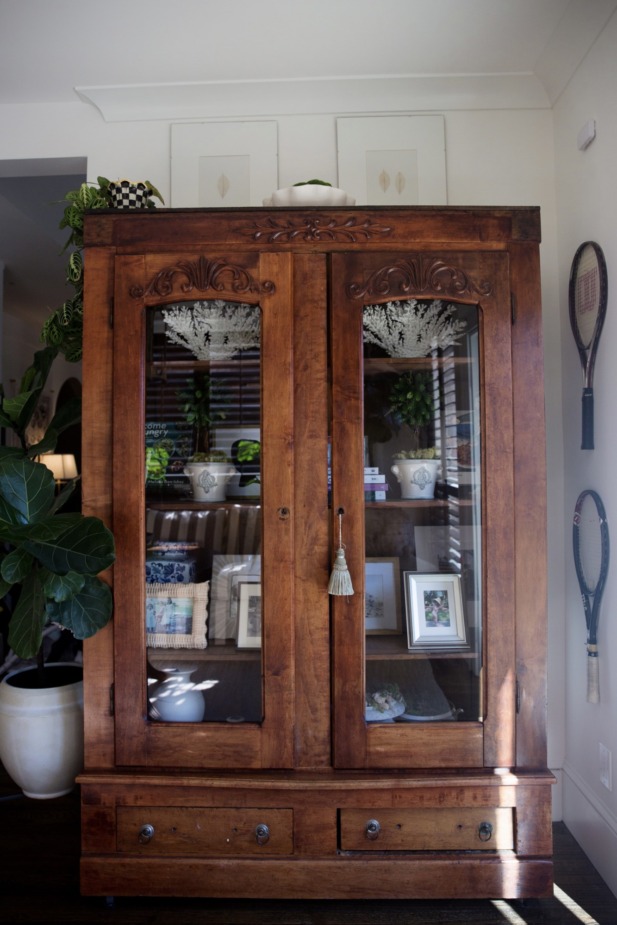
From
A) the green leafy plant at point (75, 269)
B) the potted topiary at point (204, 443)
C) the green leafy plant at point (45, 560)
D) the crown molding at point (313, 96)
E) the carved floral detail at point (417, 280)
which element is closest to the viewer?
the green leafy plant at point (45, 560)

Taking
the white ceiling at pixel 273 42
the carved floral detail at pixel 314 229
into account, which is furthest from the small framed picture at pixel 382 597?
the white ceiling at pixel 273 42

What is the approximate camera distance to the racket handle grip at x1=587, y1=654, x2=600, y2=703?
2.05 meters

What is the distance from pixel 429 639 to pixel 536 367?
0.91m

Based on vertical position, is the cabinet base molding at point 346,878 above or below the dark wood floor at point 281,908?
above

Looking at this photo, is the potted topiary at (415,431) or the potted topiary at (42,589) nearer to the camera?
the potted topiary at (42,589)

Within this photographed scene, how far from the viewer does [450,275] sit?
1.91 metres

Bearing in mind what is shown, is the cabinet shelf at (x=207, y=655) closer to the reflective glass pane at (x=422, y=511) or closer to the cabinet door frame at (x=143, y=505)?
the cabinet door frame at (x=143, y=505)

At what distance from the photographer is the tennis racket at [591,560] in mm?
2049

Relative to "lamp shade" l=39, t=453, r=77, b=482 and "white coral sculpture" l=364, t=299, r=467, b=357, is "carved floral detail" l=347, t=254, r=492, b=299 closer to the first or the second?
"white coral sculpture" l=364, t=299, r=467, b=357

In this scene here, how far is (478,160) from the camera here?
98.0 inches

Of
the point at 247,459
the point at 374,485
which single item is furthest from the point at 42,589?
the point at 374,485

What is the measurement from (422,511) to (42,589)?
1216 mm

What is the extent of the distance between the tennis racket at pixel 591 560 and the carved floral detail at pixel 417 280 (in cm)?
82

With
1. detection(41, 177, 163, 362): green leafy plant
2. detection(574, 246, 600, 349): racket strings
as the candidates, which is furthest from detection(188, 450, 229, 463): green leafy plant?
detection(574, 246, 600, 349): racket strings
